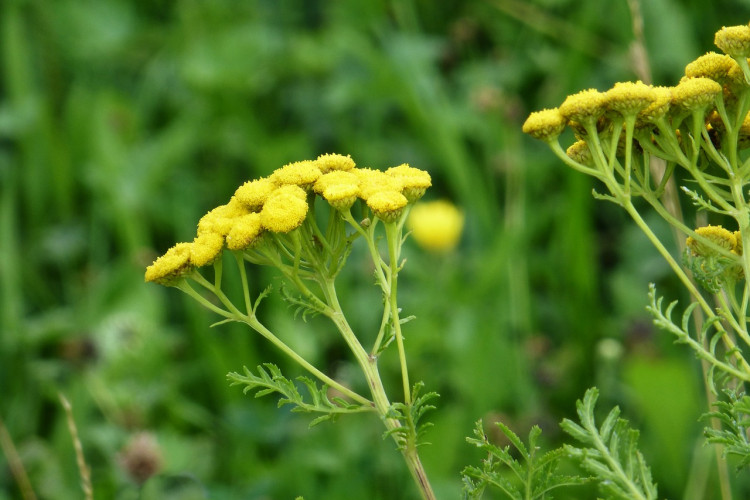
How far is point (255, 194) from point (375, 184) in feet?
0.41

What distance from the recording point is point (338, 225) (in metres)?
0.94

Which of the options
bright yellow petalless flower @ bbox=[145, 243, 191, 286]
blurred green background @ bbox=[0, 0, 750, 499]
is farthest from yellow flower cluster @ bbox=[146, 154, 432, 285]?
blurred green background @ bbox=[0, 0, 750, 499]

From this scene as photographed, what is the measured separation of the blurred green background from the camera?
2123mm

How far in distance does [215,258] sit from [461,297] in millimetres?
1708

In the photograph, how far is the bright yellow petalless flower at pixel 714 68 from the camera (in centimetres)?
88

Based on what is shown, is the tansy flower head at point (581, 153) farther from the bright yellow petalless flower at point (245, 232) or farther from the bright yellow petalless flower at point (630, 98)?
the bright yellow petalless flower at point (245, 232)

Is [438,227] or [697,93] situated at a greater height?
[697,93]

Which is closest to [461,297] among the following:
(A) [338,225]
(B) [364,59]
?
(B) [364,59]

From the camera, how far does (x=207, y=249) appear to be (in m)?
0.88

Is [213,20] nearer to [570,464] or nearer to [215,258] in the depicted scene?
[570,464]

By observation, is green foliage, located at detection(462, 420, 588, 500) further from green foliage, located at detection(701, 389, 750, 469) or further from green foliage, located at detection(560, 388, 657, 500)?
green foliage, located at detection(701, 389, 750, 469)

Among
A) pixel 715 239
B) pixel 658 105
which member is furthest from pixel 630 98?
pixel 715 239

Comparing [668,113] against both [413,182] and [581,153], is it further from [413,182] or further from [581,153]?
[413,182]

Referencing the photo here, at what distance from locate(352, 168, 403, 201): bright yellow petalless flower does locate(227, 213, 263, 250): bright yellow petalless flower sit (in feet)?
0.35
